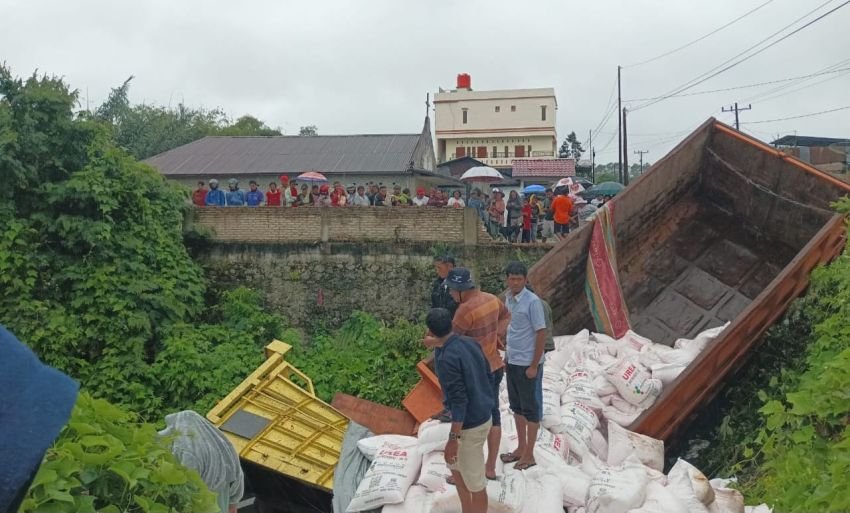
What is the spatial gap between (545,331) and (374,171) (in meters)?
13.8

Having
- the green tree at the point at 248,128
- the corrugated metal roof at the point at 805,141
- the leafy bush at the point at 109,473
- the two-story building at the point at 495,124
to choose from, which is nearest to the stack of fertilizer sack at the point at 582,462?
the leafy bush at the point at 109,473

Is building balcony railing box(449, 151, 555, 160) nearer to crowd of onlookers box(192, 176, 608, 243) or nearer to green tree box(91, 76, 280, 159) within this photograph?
green tree box(91, 76, 280, 159)

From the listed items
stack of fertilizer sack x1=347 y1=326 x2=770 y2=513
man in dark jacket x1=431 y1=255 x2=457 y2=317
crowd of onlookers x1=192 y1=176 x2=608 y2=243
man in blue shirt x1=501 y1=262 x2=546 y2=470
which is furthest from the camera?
crowd of onlookers x1=192 y1=176 x2=608 y2=243

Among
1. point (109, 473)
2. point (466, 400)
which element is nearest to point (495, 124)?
point (466, 400)

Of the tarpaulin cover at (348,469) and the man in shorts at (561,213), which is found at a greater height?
the man in shorts at (561,213)

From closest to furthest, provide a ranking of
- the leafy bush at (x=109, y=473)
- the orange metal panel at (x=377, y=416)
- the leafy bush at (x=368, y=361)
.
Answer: the leafy bush at (x=109, y=473), the orange metal panel at (x=377, y=416), the leafy bush at (x=368, y=361)

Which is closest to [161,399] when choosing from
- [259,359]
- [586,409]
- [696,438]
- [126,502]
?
[259,359]

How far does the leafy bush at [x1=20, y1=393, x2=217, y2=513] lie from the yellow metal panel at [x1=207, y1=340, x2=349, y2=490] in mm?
3008

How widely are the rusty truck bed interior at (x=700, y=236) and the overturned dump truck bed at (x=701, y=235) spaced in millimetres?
11

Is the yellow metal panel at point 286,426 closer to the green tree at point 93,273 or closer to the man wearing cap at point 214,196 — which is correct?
the green tree at point 93,273

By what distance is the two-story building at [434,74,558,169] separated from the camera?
154 feet

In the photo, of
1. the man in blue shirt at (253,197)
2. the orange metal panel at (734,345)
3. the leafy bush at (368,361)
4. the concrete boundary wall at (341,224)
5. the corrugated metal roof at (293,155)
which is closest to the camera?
the orange metal panel at (734,345)

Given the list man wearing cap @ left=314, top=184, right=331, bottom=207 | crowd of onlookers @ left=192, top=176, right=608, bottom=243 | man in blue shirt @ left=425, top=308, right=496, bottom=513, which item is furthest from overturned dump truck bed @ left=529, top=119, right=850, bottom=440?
man wearing cap @ left=314, top=184, right=331, bottom=207

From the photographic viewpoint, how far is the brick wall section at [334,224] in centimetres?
916
